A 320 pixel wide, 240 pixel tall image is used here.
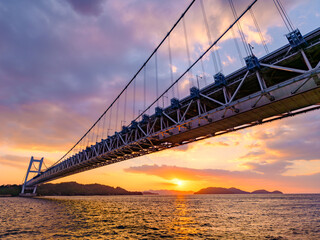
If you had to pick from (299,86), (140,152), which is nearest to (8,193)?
(140,152)

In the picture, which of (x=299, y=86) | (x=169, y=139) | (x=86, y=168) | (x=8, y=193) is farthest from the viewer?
(x=8, y=193)

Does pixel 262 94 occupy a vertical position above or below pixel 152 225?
above

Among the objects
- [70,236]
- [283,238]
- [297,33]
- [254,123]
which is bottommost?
[283,238]

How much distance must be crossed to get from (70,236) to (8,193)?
12830 centimetres

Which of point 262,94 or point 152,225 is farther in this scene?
point 152,225

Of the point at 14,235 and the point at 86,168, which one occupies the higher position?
the point at 86,168

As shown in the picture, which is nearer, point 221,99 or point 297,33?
point 297,33

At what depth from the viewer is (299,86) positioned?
11531mm

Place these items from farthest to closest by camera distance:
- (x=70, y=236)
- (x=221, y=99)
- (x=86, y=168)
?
(x=86, y=168)
(x=221, y=99)
(x=70, y=236)

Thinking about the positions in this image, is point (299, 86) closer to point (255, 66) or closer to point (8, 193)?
point (255, 66)

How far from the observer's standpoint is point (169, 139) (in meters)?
23.5

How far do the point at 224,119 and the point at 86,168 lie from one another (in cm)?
4379

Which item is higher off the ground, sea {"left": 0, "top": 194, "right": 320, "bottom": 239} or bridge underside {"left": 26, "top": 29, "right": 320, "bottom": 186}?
bridge underside {"left": 26, "top": 29, "right": 320, "bottom": 186}

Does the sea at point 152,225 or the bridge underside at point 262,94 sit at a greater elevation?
the bridge underside at point 262,94
